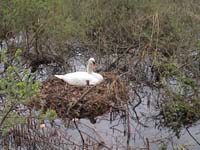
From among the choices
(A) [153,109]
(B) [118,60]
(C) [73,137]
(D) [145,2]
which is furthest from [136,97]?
(D) [145,2]

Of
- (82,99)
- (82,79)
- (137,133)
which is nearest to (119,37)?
(82,79)

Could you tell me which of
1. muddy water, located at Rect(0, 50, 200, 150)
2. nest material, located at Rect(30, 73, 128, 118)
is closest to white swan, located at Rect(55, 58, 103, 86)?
nest material, located at Rect(30, 73, 128, 118)

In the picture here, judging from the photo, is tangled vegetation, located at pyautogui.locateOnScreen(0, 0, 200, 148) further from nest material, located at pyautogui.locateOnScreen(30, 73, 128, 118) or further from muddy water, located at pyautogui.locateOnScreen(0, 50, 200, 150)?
nest material, located at pyautogui.locateOnScreen(30, 73, 128, 118)

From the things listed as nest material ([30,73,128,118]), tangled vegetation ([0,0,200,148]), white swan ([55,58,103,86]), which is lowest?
nest material ([30,73,128,118])

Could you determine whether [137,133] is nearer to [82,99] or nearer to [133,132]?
[133,132]

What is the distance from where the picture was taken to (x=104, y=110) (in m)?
6.64

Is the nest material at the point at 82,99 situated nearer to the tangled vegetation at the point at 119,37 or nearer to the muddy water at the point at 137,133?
the muddy water at the point at 137,133

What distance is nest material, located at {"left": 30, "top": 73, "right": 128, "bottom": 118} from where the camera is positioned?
6480mm

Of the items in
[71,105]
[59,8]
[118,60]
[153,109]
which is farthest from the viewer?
[59,8]

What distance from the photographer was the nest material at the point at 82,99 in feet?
21.3

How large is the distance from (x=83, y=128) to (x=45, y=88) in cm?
72

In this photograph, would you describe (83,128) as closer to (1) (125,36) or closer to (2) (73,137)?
(2) (73,137)

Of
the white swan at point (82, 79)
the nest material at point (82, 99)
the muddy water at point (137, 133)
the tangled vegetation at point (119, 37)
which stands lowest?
the muddy water at point (137, 133)

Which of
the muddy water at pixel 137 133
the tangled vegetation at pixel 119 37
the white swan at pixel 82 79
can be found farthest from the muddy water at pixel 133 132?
the white swan at pixel 82 79
